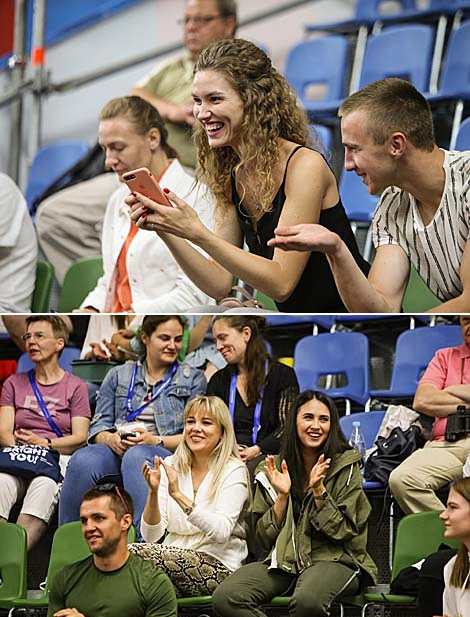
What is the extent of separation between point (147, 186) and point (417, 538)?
3.25 ft

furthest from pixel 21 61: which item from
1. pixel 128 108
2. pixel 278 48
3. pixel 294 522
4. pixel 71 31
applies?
pixel 294 522

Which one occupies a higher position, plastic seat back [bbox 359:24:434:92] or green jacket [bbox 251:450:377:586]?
plastic seat back [bbox 359:24:434:92]

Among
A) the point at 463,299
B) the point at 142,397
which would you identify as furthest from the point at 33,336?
the point at 463,299

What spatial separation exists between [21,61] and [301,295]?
2.85m

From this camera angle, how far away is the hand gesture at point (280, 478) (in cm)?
252

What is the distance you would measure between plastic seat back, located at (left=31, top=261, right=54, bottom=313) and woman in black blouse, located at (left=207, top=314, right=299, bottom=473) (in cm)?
72

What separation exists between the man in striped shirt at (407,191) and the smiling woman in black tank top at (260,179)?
0.29 ft

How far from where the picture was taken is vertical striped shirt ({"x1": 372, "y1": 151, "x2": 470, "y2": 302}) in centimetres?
235

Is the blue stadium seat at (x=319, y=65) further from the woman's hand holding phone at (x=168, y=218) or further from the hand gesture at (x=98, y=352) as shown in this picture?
the woman's hand holding phone at (x=168, y=218)

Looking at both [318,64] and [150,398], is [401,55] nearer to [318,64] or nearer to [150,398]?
[318,64]

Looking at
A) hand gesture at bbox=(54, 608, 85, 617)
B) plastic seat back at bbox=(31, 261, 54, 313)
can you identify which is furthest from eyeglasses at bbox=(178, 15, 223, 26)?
hand gesture at bbox=(54, 608, 85, 617)

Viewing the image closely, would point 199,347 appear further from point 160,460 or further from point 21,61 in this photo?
point 21,61

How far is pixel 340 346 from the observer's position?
2.66 meters

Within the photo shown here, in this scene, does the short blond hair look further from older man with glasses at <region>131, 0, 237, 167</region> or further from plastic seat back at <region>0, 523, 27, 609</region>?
older man with glasses at <region>131, 0, 237, 167</region>
